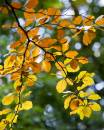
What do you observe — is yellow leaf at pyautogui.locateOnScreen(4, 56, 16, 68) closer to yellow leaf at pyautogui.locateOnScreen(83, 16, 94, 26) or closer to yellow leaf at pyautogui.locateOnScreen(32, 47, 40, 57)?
yellow leaf at pyautogui.locateOnScreen(32, 47, 40, 57)

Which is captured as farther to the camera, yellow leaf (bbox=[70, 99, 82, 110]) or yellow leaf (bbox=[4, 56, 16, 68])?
yellow leaf (bbox=[70, 99, 82, 110])

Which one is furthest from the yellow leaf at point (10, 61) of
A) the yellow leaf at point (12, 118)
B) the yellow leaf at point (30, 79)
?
the yellow leaf at point (12, 118)

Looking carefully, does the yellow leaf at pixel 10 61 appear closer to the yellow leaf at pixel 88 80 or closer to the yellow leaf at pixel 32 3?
the yellow leaf at pixel 32 3

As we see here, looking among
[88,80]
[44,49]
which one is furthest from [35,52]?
[88,80]

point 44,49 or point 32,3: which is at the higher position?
point 32,3

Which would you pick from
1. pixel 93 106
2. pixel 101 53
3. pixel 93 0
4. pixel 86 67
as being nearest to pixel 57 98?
pixel 86 67

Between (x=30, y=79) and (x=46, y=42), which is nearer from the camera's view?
(x=46, y=42)

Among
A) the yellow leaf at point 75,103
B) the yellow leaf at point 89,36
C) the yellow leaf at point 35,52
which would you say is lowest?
the yellow leaf at point 75,103

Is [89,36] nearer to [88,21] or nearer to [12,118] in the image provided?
[88,21]

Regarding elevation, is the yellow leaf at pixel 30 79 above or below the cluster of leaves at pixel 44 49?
below

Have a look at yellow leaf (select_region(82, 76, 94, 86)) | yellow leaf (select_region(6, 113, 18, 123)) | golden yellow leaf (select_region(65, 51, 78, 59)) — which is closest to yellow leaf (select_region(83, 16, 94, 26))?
golden yellow leaf (select_region(65, 51, 78, 59))

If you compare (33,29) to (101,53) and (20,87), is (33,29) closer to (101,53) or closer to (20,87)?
(20,87)
